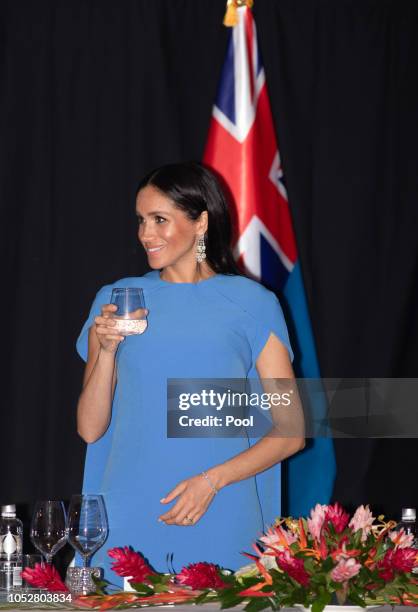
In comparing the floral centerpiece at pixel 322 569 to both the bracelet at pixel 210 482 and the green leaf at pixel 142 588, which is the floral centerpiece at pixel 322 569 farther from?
the bracelet at pixel 210 482

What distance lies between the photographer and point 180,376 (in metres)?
2.43

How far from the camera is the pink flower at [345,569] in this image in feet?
4.81

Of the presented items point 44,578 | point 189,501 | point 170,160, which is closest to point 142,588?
point 44,578

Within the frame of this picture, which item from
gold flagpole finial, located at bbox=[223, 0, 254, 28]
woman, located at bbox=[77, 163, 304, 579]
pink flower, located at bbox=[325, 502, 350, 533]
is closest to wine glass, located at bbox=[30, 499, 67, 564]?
woman, located at bbox=[77, 163, 304, 579]

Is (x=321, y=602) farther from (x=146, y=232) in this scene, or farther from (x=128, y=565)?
(x=146, y=232)

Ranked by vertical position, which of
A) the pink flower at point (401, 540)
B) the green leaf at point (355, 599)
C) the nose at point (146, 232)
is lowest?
the green leaf at point (355, 599)

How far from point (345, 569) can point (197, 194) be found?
1269 mm

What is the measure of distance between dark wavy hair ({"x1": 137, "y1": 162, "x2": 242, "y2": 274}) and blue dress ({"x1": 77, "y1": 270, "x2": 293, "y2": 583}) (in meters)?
0.18

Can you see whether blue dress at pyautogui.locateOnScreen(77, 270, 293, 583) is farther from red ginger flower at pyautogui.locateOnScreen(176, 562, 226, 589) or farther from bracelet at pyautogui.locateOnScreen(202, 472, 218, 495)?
red ginger flower at pyautogui.locateOnScreen(176, 562, 226, 589)

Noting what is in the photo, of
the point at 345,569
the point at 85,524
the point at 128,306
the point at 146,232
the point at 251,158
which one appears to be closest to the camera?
the point at 345,569

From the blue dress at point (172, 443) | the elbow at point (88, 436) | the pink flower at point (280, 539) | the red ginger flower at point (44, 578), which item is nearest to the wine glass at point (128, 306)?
the blue dress at point (172, 443)

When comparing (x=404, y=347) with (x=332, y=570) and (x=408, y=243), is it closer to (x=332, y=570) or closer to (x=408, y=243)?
(x=408, y=243)

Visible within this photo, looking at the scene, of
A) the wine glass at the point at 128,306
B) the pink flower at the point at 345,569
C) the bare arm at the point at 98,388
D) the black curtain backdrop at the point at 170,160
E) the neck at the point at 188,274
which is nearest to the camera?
the pink flower at the point at 345,569

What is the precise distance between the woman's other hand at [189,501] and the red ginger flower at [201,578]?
0.61 meters
